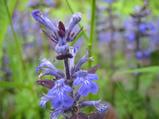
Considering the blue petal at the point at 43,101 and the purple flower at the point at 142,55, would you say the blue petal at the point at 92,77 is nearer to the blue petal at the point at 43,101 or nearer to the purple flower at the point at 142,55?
the blue petal at the point at 43,101

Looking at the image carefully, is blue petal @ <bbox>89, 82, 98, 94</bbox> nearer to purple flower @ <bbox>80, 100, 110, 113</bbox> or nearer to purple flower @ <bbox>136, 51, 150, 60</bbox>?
purple flower @ <bbox>80, 100, 110, 113</bbox>

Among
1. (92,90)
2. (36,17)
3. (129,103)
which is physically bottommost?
(129,103)

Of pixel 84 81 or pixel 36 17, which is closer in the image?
pixel 84 81

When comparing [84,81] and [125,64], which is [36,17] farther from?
[125,64]

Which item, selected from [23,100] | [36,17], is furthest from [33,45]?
[36,17]

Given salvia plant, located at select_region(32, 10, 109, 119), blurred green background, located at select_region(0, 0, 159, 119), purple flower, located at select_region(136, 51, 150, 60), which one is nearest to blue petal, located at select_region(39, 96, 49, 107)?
salvia plant, located at select_region(32, 10, 109, 119)

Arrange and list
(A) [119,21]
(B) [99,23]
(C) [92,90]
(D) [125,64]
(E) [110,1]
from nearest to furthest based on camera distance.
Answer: (C) [92,90], (E) [110,1], (D) [125,64], (B) [99,23], (A) [119,21]

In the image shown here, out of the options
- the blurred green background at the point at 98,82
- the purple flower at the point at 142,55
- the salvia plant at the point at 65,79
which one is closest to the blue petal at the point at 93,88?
the salvia plant at the point at 65,79
